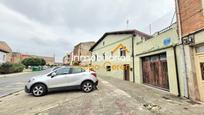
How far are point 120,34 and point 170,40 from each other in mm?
9328

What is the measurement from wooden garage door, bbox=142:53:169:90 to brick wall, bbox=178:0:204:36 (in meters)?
2.65

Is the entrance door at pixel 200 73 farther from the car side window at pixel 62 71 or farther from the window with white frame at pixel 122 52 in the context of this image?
the window with white frame at pixel 122 52

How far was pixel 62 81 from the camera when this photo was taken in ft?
26.8

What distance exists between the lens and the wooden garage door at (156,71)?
9.43 metres

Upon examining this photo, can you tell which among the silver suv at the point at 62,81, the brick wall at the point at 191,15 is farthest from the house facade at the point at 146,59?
the silver suv at the point at 62,81

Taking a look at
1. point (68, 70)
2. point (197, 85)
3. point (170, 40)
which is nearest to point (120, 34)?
point (170, 40)

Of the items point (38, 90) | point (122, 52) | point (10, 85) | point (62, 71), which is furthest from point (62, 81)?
point (122, 52)

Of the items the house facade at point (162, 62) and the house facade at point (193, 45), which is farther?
the house facade at point (162, 62)

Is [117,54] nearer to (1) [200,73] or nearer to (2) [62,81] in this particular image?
(2) [62,81]

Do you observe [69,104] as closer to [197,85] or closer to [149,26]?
[197,85]

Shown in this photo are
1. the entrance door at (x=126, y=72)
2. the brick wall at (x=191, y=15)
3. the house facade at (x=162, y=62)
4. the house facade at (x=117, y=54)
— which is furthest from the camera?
the entrance door at (x=126, y=72)

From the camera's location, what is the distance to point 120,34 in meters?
17.5

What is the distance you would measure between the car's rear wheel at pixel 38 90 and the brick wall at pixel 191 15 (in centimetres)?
832

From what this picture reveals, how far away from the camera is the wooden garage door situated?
371 inches
